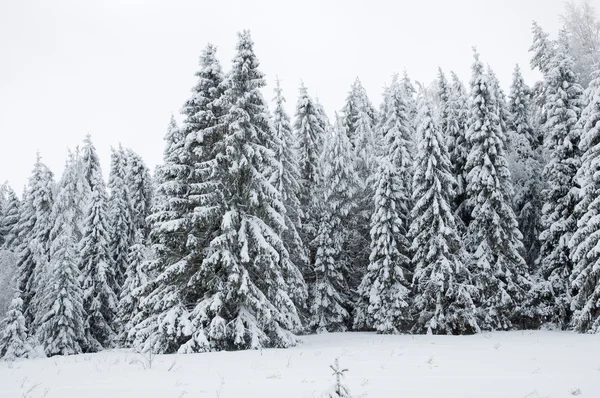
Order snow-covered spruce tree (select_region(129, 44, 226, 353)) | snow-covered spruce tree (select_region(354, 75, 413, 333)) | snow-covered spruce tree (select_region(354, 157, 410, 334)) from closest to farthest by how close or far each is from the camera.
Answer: snow-covered spruce tree (select_region(129, 44, 226, 353))
snow-covered spruce tree (select_region(354, 157, 410, 334))
snow-covered spruce tree (select_region(354, 75, 413, 333))

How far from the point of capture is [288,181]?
2814cm

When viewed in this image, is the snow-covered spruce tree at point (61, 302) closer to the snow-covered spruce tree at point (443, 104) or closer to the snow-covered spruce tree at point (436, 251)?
the snow-covered spruce tree at point (436, 251)

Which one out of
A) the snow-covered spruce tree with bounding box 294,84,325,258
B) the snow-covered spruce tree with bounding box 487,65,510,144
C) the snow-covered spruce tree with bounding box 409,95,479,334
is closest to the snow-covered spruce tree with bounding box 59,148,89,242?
the snow-covered spruce tree with bounding box 294,84,325,258

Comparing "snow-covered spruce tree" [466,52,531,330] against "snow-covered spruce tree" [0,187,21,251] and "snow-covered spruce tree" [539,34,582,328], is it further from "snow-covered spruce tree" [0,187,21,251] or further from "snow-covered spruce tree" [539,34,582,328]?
"snow-covered spruce tree" [0,187,21,251]

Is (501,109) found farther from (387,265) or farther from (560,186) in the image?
(387,265)

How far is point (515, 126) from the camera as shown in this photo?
114ft

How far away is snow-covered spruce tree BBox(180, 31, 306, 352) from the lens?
56.8 ft

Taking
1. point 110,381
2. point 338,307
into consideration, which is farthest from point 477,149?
point 110,381

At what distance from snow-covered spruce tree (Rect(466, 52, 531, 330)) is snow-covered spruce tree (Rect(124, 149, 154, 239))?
2508 cm

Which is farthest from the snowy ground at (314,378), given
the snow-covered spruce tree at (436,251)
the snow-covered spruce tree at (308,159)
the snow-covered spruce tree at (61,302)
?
the snow-covered spruce tree at (61,302)

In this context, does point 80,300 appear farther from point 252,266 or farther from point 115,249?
point 252,266

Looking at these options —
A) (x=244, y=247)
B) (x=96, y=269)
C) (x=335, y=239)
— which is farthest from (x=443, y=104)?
(x=96, y=269)

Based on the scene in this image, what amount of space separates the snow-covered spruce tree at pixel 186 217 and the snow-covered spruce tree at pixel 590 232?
686 inches

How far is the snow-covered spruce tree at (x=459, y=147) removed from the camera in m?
30.7
